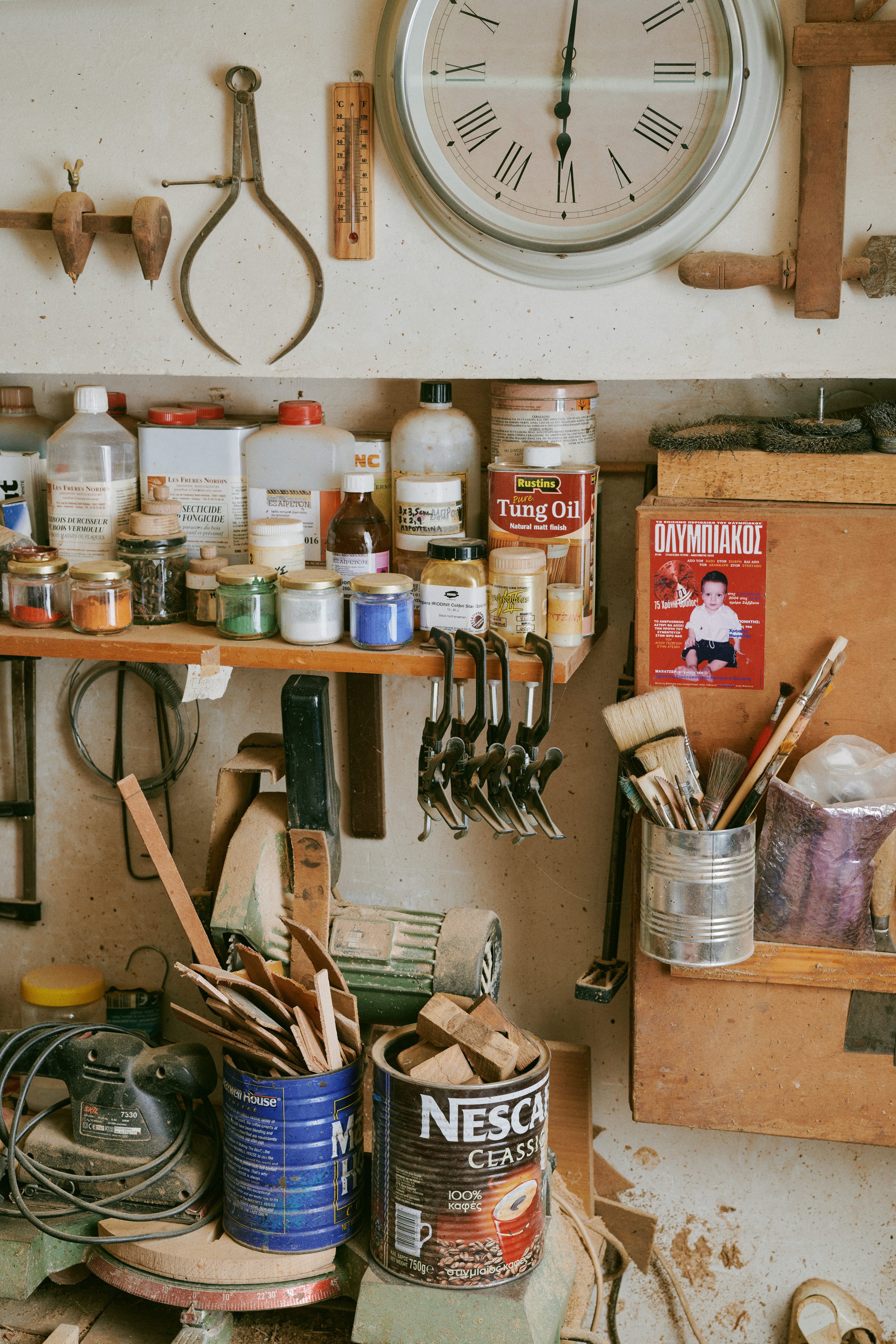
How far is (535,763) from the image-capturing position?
1.36 meters

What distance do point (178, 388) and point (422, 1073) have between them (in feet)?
3.36

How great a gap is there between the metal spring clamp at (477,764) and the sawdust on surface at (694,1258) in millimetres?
798

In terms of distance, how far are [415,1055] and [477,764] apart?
0.33 m

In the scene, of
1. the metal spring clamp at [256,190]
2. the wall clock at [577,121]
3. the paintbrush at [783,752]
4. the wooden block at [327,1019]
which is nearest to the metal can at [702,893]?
the paintbrush at [783,752]

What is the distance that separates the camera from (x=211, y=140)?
4.98 feet

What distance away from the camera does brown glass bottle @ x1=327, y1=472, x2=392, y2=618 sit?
1423 millimetres

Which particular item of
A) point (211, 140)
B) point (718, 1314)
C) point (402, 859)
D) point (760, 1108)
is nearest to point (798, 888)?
point (760, 1108)

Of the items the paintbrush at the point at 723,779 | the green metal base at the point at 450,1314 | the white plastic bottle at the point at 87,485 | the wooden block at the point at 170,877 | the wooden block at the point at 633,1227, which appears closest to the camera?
the green metal base at the point at 450,1314

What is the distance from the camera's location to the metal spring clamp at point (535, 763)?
4.25ft

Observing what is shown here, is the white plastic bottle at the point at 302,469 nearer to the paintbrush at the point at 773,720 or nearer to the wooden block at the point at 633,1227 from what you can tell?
the paintbrush at the point at 773,720

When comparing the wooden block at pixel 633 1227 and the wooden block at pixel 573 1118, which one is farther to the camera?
the wooden block at pixel 633 1227

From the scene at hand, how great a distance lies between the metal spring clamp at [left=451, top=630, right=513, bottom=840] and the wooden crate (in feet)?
0.66

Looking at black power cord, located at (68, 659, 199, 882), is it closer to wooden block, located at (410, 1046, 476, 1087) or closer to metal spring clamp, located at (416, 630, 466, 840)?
metal spring clamp, located at (416, 630, 466, 840)

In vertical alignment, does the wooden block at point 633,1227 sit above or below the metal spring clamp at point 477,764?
below
